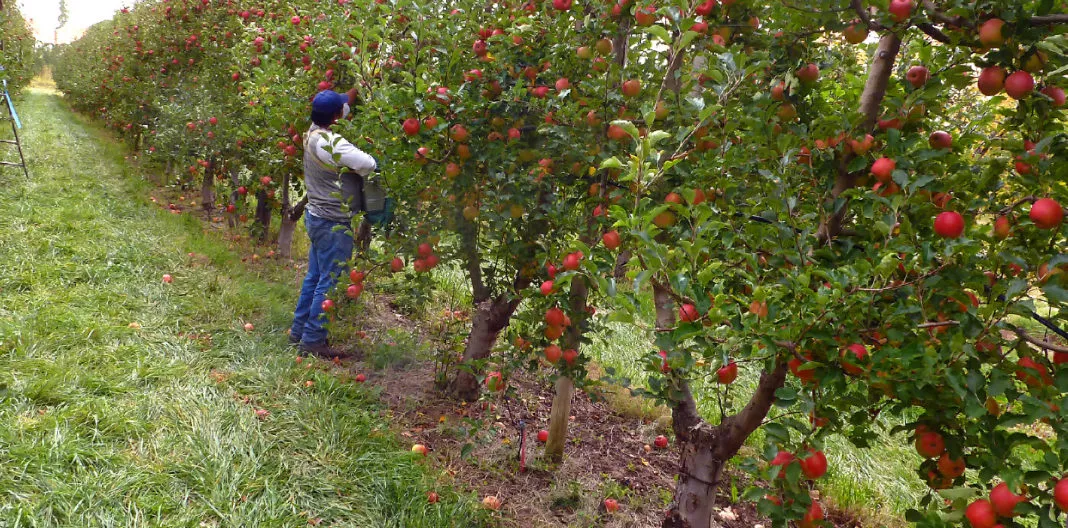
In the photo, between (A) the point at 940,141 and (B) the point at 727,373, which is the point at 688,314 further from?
(A) the point at 940,141

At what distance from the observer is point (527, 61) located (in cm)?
293

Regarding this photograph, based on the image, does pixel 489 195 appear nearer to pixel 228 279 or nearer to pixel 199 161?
pixel 228 279

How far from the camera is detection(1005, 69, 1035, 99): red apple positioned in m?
1.37

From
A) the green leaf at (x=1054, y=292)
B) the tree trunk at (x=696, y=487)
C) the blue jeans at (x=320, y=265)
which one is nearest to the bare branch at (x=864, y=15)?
the green leaf at (x=1054, y=292)

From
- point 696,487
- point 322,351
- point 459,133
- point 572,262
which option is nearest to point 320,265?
point 322,351

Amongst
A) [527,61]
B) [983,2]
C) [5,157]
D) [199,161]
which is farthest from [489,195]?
[5,157]

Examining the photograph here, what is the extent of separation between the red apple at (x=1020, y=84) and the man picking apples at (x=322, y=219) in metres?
3.21

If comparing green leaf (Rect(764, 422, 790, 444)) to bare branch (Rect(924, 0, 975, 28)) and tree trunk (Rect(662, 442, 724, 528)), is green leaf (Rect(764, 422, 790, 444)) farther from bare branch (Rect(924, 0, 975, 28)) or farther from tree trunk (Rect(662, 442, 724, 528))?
bare branch (Rect(924, 0, 975, 28))

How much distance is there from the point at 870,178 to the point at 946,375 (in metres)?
0.76

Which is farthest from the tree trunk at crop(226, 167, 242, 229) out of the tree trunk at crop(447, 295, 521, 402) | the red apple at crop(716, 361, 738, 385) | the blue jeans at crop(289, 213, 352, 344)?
the red apple at crop(716, 361, 738, 385)

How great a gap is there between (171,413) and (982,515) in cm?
333

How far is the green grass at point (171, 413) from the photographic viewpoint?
2402 millimetres

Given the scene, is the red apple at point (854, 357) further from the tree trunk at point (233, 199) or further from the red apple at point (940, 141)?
the tree trunk at point (233, 199)

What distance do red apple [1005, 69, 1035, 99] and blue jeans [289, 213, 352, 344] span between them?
11.7ft
